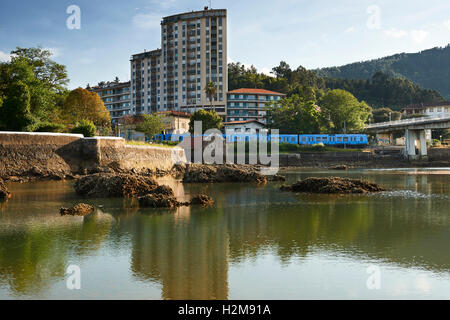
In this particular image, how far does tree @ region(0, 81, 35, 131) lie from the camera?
4156 cm

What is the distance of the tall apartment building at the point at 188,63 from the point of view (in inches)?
5049

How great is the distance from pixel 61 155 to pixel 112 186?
15.8 metres

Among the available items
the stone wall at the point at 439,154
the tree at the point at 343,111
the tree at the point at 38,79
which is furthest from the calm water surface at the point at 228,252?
the tree at the point at 343,111

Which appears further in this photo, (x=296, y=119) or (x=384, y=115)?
(x=384, y=115)

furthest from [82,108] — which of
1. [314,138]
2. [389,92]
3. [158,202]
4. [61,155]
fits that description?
[389,92]

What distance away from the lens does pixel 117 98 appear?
506 feet

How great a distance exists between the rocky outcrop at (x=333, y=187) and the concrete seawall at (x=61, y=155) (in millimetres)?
18242

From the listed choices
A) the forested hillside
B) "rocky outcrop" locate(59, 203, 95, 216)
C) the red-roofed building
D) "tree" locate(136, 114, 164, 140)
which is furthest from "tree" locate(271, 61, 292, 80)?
"rocky outcrop" locate(59, 203, 95, 216)

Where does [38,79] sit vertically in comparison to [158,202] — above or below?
above

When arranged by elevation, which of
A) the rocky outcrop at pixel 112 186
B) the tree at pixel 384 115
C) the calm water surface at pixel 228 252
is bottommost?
the calm water surface at pixel 228 252

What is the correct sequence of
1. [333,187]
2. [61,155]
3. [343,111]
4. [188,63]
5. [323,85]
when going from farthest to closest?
[323,85] → [188,63] → [343,111] → [61,155] → [333,187]

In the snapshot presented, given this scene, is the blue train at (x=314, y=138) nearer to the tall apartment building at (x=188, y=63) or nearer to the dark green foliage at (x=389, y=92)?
the tall apartment building at (x=188, y=63)

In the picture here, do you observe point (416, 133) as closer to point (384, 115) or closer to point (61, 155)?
point (384, 115)
